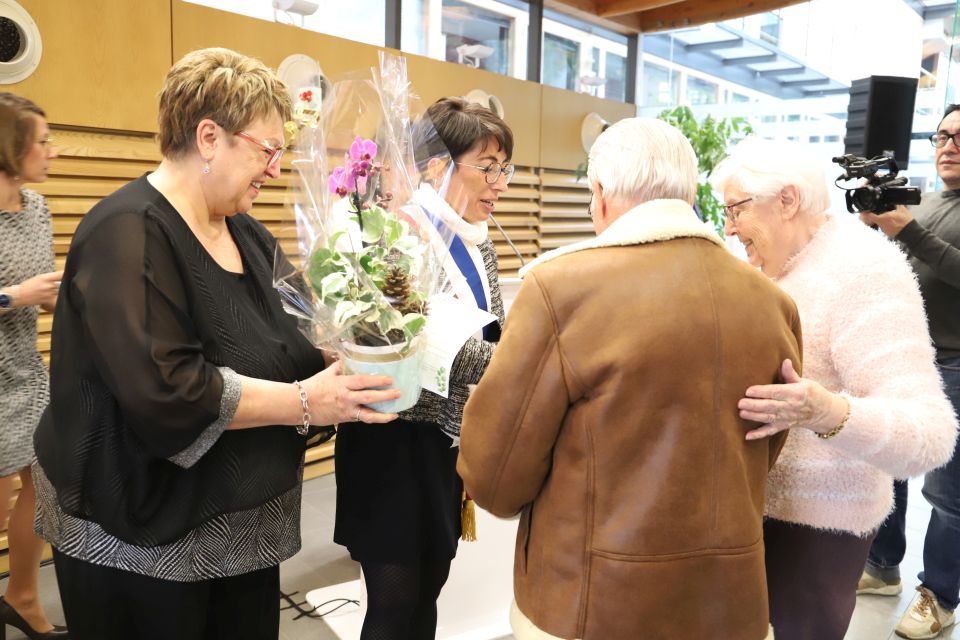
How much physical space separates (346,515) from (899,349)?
1.34 meters

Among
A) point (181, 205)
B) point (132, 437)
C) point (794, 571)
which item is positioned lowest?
point (794, 571)

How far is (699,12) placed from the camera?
7.04 meters

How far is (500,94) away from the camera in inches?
233

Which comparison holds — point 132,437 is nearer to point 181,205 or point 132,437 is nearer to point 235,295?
point 235,295

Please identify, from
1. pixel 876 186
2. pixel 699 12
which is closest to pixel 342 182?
pixel 876 186

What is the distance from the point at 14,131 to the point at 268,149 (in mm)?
1638

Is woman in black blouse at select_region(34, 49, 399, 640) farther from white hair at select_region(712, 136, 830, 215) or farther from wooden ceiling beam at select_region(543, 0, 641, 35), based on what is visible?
wooden ceiling beam at select_region(543, 0, 641, 35)

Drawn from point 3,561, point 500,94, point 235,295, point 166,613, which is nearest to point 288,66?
point 500,94

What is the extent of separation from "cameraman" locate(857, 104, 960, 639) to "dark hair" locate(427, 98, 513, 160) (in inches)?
61.2

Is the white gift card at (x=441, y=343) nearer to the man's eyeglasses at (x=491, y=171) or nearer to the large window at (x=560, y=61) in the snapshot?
the man's eyeglasses at (x=491, y=171)

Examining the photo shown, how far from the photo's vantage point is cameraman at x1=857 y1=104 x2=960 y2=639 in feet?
9.17

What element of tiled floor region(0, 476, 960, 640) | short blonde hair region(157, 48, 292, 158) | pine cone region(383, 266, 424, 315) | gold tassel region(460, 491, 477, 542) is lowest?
tiled floor region(0, 476, 960, 640)

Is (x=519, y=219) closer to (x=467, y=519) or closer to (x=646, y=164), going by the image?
(x=467, y=519)

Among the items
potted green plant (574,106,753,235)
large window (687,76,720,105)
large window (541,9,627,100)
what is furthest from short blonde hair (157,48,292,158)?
large window (687,76,720,105)
